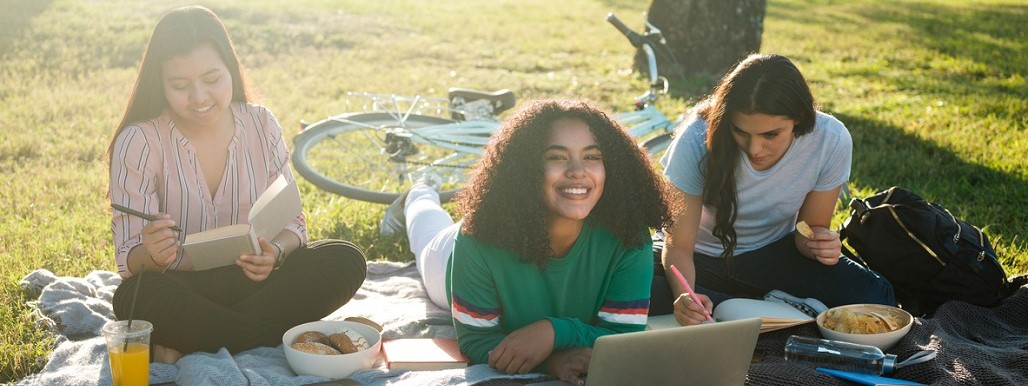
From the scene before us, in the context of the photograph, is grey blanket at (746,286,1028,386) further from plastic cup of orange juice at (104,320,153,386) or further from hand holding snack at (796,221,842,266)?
plastic cup of orange juice at (104,320,153,386)

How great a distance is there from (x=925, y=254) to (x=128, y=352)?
3000 millimetres

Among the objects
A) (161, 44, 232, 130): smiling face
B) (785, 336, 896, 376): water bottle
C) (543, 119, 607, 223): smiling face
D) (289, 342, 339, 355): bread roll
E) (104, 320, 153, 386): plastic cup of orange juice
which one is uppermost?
(161, 44, 232, 130): smiling face

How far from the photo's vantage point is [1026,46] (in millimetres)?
12023

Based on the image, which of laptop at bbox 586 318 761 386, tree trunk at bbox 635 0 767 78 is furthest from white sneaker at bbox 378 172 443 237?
tree trunk at bbox 635 0 767 78

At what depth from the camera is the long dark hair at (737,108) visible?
12.0ft

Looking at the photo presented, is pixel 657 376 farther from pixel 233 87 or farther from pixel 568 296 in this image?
pixel 233 87

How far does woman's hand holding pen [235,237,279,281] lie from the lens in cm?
346

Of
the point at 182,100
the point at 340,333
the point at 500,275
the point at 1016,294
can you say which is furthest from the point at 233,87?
the point at 1016,294

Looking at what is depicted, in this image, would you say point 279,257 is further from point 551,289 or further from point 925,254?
point 925,254

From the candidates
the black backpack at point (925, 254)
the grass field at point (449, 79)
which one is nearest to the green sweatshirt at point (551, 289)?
the grass field at point (449, 79)

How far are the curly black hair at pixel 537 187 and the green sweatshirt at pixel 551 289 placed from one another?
48mm

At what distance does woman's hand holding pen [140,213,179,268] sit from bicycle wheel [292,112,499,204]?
234 cm

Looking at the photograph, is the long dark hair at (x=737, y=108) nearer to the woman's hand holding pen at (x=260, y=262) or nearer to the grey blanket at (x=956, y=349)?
the grey blanket at (x=956, y=349)

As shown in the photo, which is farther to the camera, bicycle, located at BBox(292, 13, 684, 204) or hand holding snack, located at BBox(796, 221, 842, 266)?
bicycle, located at BBox(292, 13, 684, 204)
